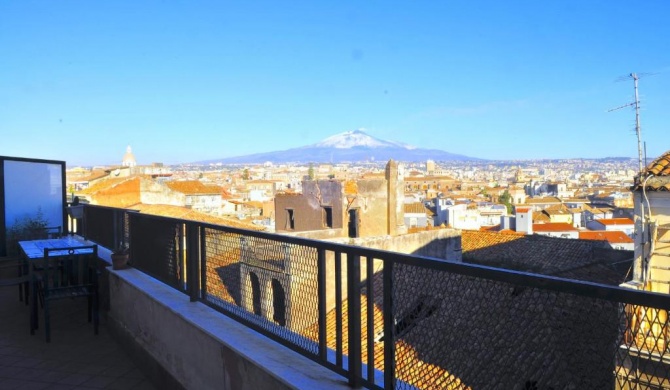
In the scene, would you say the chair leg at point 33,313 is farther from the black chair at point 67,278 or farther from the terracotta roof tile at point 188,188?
the terracotta roof tile at point 188,188

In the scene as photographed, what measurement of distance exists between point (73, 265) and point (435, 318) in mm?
5026

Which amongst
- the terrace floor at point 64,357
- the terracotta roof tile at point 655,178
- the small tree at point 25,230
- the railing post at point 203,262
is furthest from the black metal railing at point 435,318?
the terracotta roof tile at point 655,178

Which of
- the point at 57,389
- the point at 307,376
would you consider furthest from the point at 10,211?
the point at 307,376

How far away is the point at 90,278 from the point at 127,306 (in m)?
1.06

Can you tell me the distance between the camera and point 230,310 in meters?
3.76

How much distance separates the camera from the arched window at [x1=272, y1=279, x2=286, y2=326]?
126 inches

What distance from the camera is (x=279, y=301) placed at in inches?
127

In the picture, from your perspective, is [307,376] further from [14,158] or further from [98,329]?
[14,158]

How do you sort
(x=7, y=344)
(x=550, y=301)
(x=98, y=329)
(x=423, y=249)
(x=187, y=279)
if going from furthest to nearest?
(x=423, y=249)
(x=98, y=329)
(x=7, y=344)
(x=187, y=279)
(x=550, y=301)

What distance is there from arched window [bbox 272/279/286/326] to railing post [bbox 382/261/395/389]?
3.09 feet

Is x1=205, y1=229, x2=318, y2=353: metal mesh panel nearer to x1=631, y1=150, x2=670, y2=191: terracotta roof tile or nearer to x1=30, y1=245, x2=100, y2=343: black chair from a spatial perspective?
x1=30, y1=245, x2=100, y2=343: black chair

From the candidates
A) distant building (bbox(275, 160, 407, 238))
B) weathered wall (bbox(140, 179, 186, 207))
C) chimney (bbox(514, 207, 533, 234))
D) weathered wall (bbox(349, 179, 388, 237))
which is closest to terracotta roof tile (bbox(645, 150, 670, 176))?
distant building (bbox(275, 160, 407, 238))

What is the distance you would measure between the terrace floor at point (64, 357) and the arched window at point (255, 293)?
1.36m

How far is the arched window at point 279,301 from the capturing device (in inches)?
126
